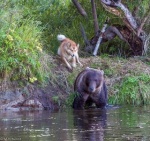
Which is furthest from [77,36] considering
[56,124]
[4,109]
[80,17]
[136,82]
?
[56,124]

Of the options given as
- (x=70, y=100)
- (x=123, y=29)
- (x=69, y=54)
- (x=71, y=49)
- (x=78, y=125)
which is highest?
(x=123, y=29)

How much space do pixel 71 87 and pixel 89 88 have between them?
1.16 metres

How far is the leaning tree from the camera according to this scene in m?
16.6

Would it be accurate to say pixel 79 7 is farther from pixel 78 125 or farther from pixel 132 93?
pixel 78 125

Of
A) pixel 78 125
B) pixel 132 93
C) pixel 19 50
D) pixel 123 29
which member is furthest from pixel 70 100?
pixel 123 29

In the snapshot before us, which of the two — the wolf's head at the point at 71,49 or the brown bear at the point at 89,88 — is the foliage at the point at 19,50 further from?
the brown bear at the point at 89,88

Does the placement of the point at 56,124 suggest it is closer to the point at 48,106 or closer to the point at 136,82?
the point at 48,106

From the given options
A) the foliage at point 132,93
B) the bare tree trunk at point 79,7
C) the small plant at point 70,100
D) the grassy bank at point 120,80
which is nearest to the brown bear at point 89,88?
the small plant at point 70,100

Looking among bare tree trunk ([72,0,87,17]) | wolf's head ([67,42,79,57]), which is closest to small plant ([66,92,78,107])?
wolf's head ([67,42,79,57])

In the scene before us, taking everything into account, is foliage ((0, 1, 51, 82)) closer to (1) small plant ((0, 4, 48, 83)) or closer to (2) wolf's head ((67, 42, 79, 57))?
(1) small plant ((0, 4, 48, 83))

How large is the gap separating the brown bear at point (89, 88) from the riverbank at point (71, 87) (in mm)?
342

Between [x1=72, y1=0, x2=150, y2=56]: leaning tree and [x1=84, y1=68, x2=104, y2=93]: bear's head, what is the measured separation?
3.02m

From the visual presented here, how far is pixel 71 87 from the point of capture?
15031mm

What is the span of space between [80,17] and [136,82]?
4079 millimetres
